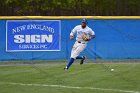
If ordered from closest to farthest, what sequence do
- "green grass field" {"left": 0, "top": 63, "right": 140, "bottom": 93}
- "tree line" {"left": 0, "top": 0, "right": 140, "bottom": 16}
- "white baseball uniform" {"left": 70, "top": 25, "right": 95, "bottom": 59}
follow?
1. "green grass field" {"left": 0, "top": 63, "right": 140, "bottom": 93}
2. "white baseball uniform" {"left": 70, "top": 25, "right": 95, "bottom": 59}
3. "tree line" {"left": 0, "top": 0, "right": 140, "bottom": 16}

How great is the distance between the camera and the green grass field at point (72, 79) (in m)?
11.5

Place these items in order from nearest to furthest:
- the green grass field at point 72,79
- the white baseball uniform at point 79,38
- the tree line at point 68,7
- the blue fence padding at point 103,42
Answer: the green grass field at point 72,79 → the white baseball uniform at point 79,38 → the blue fence padding at point 103,42 → the tree line at point 68,7

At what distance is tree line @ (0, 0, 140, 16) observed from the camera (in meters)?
30.7

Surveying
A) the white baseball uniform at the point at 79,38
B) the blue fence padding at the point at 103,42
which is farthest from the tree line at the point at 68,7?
the white baseball uniform at the point at 79,38

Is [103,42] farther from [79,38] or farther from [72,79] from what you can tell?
[72,79]

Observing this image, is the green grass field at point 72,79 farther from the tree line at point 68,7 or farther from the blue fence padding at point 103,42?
the tree line at point 68,7

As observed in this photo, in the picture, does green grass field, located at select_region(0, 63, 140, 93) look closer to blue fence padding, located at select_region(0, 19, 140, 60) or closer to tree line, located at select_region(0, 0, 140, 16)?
blue fence padding, located at select_region(0, 19, 140, 60)

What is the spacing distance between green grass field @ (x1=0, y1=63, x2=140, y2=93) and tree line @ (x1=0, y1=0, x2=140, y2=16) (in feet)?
45.9

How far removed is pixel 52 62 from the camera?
19375 millimetres

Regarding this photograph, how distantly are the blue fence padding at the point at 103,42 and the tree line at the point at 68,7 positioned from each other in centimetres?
995

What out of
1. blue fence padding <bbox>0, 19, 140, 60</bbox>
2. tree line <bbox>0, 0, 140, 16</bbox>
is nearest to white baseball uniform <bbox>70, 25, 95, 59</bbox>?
blue fence padding <bbox>0, 19, 140, 60</bbox>

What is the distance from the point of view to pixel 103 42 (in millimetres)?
20625

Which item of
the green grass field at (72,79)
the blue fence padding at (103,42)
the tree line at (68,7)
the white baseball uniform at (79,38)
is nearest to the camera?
the green grass field at (72,79)

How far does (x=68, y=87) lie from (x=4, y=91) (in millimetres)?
1690
